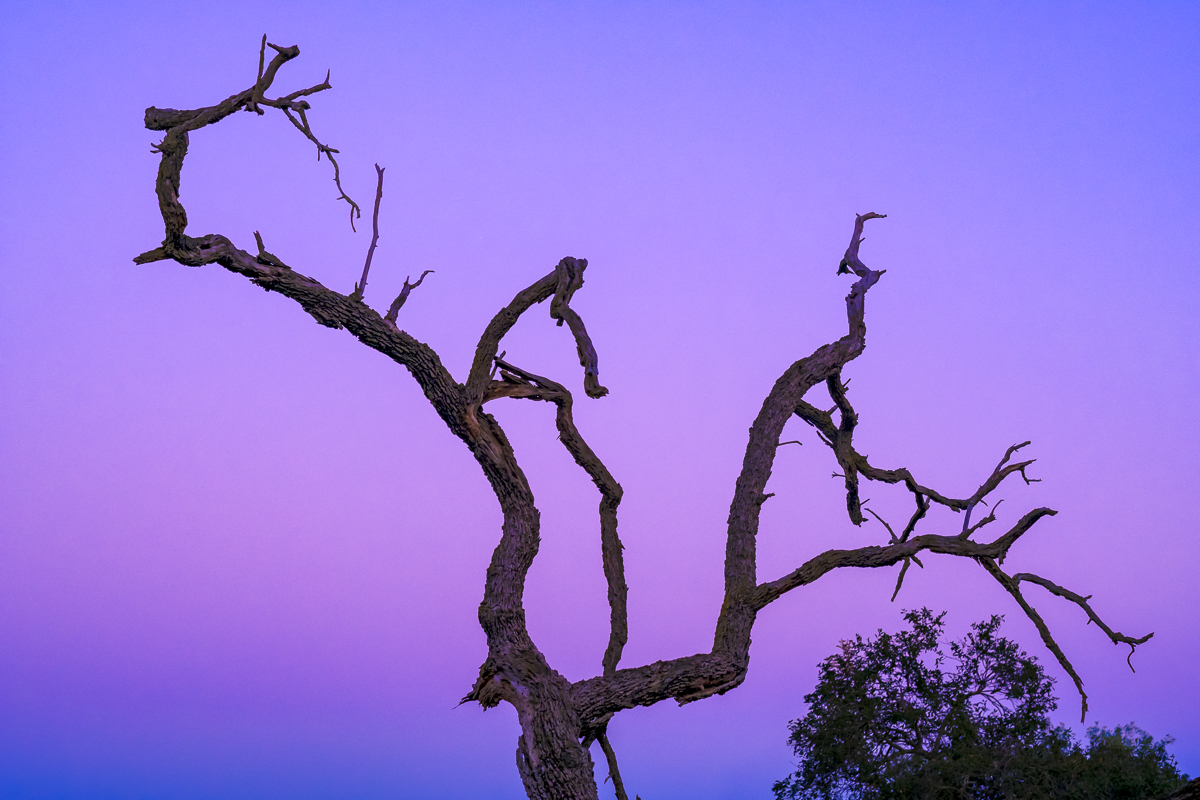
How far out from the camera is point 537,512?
31.8ft

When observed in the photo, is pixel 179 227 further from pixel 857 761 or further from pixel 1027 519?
pixel 857 761

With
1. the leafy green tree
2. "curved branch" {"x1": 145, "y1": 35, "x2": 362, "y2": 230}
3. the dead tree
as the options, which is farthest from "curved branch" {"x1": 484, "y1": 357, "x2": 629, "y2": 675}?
the leafy green tree

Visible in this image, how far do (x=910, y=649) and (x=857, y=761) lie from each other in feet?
5.06

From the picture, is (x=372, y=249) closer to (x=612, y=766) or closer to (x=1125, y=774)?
(x=612, y=766)

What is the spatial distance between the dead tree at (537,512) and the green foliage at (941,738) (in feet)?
8.51

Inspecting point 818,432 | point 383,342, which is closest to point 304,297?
point 383,342

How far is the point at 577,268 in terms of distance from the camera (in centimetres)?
1041

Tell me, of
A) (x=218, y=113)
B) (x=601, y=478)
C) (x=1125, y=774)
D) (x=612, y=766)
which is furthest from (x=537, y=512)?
(x=1125, y=774)

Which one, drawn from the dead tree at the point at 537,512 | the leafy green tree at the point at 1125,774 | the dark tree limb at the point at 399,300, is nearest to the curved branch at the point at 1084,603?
the dead tree at the point at 537,512

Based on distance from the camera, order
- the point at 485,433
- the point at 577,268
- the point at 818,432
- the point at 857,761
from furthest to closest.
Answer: the point at 857,761, the point at 818,432, the point at 577,268, the point at 485,433

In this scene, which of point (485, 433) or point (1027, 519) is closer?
point (485, 433)

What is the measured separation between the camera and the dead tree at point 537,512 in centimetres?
887

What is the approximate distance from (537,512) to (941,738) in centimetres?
679

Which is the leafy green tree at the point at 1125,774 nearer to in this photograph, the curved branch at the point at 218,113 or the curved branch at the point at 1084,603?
the curved branch at the point at 1084,603
